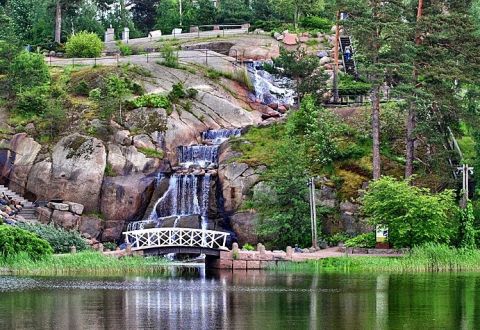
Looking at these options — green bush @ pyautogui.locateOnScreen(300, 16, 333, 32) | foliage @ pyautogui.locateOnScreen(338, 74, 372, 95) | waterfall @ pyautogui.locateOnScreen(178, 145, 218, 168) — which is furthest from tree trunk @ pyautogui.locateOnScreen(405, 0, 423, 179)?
green bush @ pyautogui.locateOnScreen(300, 16, 333, 32)

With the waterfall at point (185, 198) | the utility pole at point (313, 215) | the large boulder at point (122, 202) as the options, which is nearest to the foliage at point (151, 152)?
the large boulder at point (122, 202)

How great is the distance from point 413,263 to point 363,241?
249 inches

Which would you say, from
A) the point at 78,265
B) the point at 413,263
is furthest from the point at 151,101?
the point at 413,263

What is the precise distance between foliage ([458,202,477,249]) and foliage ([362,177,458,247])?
394mm

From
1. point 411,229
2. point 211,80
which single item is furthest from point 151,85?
point 411,229

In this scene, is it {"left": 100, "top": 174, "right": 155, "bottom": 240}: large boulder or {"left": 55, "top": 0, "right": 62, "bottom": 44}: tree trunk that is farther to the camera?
{"left": 55, "top": 0, "right": 62, "bottom": 44}: tree trunk

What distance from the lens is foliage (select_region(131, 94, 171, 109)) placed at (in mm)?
79750

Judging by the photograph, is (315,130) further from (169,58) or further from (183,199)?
(169,58)

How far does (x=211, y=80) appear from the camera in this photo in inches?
3403

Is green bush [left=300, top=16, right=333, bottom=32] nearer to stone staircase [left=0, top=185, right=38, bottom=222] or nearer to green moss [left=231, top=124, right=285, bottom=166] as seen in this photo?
green moss [left=231, top=124, right=285, bottom=166]

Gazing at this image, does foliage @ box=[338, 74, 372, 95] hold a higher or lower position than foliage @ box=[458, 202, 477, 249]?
higher

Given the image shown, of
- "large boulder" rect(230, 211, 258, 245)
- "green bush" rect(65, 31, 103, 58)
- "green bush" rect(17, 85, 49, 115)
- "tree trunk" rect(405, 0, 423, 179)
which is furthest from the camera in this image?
"green bush" rect(65, 31, 103, 58)

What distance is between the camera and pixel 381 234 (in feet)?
211

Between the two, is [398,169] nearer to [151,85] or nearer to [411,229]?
[411,229]
